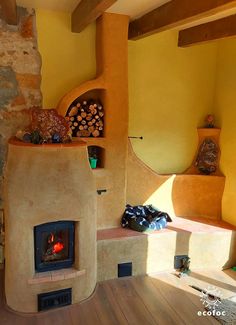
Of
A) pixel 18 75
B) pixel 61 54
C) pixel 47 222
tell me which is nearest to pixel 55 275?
pixel 47 222

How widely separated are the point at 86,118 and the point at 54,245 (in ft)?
4.48

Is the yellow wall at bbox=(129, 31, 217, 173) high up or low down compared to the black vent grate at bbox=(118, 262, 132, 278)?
up

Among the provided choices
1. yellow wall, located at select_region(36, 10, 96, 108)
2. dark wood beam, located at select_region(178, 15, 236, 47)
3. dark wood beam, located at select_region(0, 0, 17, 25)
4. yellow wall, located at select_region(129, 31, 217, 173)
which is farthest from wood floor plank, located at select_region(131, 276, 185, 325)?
dark wood beam, located at select_region(0, 0, 17, 25)

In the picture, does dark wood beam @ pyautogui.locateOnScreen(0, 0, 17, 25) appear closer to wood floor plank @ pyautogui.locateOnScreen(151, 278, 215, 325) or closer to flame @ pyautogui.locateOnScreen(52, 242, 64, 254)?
flame @ pyautogui.locateOnScreen(52, 242, 64, 254)

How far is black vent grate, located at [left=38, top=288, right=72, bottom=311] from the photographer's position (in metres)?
2.64

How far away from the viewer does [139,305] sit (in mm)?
2775

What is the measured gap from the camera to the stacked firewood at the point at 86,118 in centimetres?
312

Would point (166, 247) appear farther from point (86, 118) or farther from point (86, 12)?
point (86, 12)

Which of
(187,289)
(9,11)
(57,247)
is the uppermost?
(9,11)

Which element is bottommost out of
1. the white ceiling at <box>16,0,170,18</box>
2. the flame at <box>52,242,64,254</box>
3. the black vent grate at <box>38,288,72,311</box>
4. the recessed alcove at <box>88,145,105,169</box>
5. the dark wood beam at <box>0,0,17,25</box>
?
the black vent grate at <box>38,288,72,311</box>

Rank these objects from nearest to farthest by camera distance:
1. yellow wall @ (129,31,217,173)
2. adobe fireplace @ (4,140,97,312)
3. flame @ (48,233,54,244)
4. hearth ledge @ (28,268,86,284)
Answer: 1. adobe fireplace @ (4,140,97,312)
2. hearth ledge @ (28,268,86,284)
3. flame @ (48,233,54,244)
4. yellow wall @ (129,31,217,173)

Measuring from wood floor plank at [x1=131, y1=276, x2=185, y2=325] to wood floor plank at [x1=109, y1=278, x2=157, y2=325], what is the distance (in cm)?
5

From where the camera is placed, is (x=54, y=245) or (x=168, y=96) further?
(x=168, y=96)

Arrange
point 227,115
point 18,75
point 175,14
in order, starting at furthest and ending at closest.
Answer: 1. point 227,115
2. point 18,75
3. point 175,14
